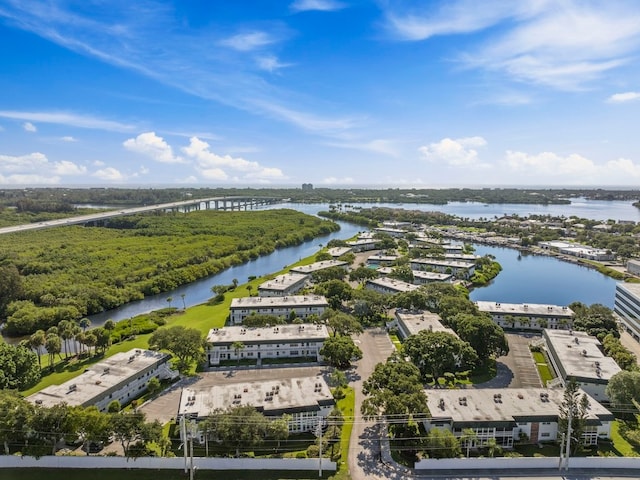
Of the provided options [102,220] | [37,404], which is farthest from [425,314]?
[102,220]

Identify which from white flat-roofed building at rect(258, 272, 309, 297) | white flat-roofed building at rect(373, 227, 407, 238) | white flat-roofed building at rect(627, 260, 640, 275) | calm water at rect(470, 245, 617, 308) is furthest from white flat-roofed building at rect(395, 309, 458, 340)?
white flat-roofed building at rect(373, 227, 407, 238)

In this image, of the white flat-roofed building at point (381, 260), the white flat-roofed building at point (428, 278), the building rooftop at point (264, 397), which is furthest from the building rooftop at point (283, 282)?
the building rooftop at point (264, 397)

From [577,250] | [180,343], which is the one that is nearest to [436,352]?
[180,343]

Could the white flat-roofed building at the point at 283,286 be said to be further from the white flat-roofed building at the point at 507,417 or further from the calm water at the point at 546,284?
the white flat-roofed building at the point at 507,417

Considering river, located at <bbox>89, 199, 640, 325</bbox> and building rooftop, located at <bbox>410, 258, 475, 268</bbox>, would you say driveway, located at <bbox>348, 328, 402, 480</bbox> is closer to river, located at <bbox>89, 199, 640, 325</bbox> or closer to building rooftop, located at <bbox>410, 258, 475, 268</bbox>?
river, located at <bbox>89, 199, 640, 325</bbox>

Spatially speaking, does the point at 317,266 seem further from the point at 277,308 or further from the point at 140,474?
the point at 140,474

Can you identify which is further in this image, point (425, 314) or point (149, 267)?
point (149, 267)

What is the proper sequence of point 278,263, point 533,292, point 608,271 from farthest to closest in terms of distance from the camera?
point 278,263 → point 608,271 → point 533,292

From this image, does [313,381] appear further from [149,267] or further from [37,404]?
[149,267]
